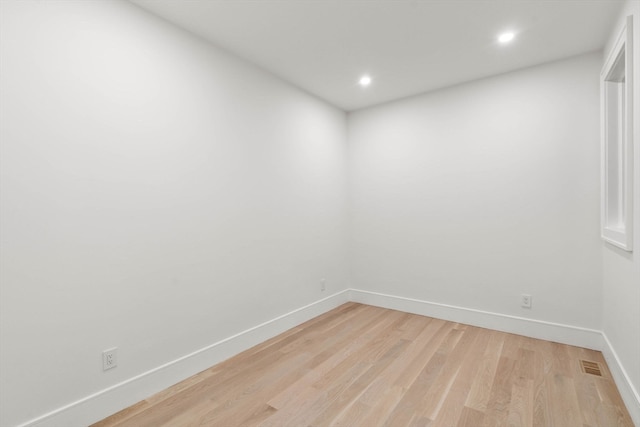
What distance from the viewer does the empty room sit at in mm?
1681

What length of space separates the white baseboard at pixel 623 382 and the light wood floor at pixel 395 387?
6cm

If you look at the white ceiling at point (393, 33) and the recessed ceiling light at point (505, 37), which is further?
the recessed ceiling light at point (505, 37)

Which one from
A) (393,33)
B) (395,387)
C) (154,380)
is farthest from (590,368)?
(154,380)

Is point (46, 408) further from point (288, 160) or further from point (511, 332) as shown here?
point (511, 332)

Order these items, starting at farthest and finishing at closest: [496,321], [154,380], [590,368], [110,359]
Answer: [496,321] → [590,368] → [154,380] → [110,359]

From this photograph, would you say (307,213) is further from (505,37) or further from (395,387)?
(505,37)

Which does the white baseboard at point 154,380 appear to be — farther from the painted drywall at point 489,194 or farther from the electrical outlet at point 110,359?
the painted drywall at point 489,194

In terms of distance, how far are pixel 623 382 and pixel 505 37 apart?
8.29 feet

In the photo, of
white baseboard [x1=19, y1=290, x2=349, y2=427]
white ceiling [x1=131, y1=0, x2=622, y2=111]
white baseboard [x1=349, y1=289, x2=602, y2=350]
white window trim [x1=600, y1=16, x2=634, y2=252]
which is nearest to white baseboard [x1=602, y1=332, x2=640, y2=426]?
white baseboard [x1=349, y1=289, x2=602, y2=350]

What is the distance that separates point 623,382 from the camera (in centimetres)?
191

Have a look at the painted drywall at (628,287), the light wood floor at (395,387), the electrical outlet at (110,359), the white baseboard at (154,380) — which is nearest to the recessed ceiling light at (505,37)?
the painted drywall at (628,287)

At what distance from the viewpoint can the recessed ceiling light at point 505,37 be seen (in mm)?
2354

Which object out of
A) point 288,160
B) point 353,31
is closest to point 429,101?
point 353,31

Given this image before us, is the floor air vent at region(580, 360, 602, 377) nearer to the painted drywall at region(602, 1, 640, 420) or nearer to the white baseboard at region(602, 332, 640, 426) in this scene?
the white baseboard at region(602, 332, 640, 426)
